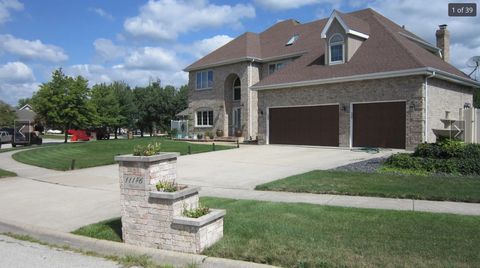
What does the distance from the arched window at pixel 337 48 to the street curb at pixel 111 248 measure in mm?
20045

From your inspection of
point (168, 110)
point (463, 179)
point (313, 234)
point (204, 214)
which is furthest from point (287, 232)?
point (168, 110)

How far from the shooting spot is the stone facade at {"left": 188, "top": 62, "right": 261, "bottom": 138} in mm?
31562

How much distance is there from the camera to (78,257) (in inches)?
238

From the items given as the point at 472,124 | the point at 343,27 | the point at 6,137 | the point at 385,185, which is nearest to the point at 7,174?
the point at 385,185

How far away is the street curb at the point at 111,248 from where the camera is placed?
17.5ft

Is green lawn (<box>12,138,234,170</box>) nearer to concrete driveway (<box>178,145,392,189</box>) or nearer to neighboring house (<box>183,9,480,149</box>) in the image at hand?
concrete driveway (<box>178,145,392,189</box>)

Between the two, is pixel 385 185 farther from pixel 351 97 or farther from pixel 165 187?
pixel 351 97

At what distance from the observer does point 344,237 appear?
231 inches

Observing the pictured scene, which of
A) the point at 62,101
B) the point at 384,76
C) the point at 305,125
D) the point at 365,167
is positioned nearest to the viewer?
the point at 365,167

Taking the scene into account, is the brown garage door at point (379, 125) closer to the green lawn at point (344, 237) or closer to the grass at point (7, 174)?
the green lawn at point (344, 237)

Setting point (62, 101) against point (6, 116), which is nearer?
point (62, 101)

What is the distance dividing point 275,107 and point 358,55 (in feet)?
19.5

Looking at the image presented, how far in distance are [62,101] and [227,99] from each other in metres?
14.5

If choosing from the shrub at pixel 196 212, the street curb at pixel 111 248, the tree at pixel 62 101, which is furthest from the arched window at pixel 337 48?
A: the tree at pixel 62 101
